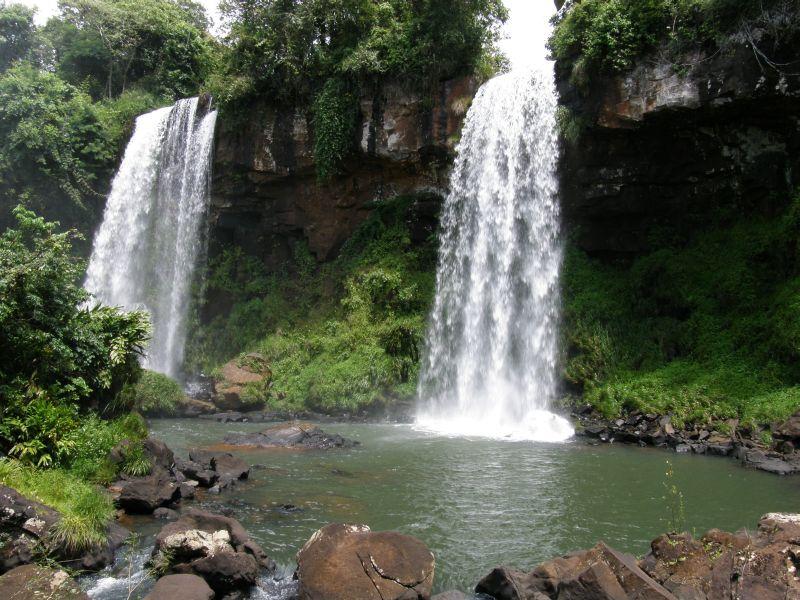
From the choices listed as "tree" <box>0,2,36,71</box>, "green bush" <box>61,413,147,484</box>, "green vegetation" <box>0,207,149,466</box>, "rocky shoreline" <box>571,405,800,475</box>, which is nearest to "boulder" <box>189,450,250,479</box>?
"green bush" <box>61,413,147,484</box>

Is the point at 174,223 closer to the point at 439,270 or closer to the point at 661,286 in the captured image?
the point at 439,270

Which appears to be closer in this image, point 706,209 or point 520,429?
point 520,429

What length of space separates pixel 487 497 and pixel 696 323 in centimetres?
1066

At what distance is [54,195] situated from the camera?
2692cm

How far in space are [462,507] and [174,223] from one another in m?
20.0

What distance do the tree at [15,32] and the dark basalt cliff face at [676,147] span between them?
31.0m

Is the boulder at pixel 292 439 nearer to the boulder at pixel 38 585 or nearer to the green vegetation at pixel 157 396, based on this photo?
the green vegetation at pixel 157 396

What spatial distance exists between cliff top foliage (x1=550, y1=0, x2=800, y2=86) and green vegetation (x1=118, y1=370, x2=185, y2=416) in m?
14.4

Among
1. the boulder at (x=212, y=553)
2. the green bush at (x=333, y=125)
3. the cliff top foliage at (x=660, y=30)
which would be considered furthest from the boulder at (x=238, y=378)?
the cliff top foliage at (x=660, y=30)

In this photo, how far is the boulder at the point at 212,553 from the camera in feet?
20.7

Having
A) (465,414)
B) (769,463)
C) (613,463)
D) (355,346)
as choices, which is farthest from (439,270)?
(769,463)

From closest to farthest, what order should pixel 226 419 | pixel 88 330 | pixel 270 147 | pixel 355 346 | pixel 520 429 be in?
pixel 88 330
pixel 520 429
pixel 226 419
pixel 355 346
pixel 270 147

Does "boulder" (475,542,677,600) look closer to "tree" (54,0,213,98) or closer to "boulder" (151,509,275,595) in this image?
"boulder" (151,509,275,595)

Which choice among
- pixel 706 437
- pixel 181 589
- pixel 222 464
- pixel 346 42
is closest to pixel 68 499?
pixel 181 589
